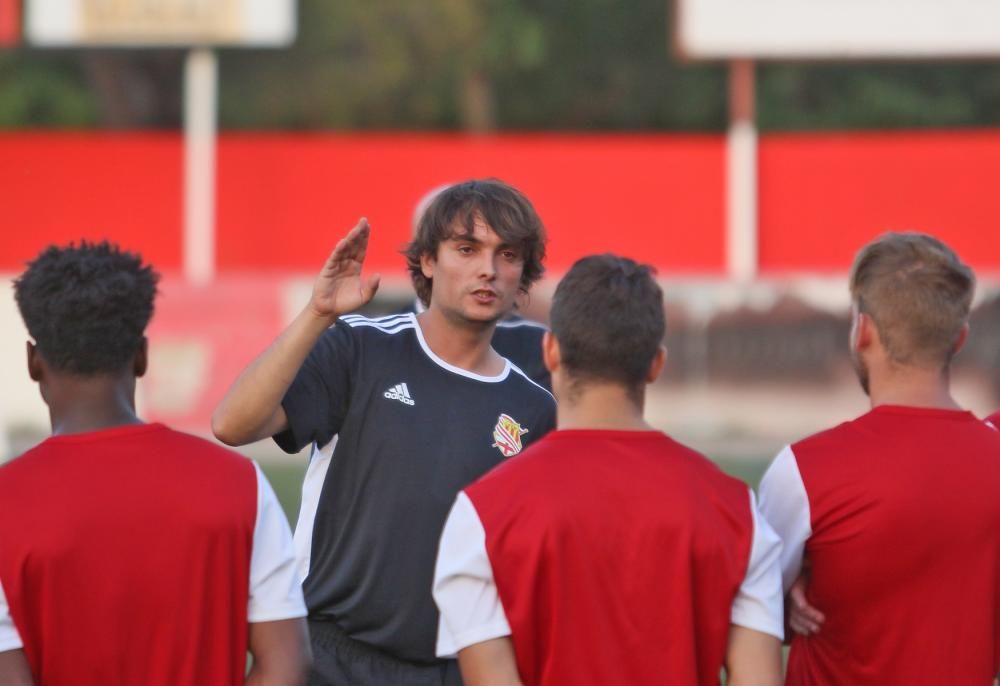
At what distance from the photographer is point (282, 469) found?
12430 mm

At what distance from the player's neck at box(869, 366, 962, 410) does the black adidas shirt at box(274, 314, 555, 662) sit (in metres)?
0.91

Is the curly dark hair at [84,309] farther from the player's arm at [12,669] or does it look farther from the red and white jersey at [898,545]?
the red and white jersey at [898,545]

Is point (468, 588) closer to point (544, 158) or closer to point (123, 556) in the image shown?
point (123, 556)

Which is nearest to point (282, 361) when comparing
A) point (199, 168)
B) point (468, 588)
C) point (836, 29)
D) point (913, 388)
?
point (468, 588)

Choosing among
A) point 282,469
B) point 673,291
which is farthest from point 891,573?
point 673,291

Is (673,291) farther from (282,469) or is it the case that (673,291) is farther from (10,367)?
(10,367)

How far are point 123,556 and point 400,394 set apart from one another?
1093mm

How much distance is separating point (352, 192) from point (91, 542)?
51.6 ft

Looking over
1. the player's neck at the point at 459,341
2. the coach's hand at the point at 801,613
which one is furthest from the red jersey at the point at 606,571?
the player's neck at the point at 459,341

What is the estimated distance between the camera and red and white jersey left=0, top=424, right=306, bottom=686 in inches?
106

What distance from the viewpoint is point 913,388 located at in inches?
128

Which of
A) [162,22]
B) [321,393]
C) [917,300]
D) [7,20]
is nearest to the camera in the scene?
[917,300]

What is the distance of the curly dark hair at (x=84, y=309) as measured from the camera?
287 cm

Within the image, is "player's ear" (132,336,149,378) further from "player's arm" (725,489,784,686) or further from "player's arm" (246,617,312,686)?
"player's arm" (725,489,784,686)
